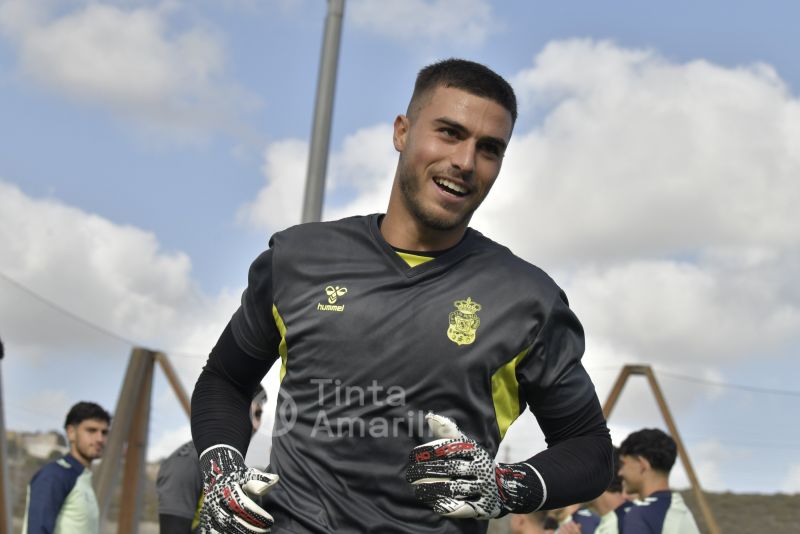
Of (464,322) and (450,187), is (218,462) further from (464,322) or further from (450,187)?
(450,187)

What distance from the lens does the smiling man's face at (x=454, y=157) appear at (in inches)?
117

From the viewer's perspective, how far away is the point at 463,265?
304 cm

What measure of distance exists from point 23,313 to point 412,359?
347 inches

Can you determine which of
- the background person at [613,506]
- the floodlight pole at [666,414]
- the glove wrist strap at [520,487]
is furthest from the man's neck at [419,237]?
the floodlight pole at [666,414]

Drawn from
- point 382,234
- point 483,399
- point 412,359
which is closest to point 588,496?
point 483,399

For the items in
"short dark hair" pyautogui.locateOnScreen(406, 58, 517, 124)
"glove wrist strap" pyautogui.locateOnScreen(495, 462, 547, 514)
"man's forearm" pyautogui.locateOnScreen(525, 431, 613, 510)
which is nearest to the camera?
"glove wrist strap" pyautogui.locateOnScreen(495, 462, 547, 514)

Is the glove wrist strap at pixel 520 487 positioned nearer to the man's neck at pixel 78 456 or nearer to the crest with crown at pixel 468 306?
the crest with crown at pixel 468 306

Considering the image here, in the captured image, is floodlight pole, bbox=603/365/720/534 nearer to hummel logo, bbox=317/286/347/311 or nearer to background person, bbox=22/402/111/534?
background person, bbox=22/402/111/534

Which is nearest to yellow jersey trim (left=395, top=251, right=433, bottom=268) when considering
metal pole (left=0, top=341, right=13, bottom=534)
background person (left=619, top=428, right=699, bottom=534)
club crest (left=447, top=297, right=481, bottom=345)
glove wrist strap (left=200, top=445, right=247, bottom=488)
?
club crest (left=447, top=297, right=481, bottom=345)

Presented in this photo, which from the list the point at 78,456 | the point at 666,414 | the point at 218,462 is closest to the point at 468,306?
the point at 218,462

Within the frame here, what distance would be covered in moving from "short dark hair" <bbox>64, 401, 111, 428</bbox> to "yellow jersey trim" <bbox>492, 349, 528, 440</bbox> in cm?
668

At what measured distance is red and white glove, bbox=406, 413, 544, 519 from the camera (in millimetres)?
2590

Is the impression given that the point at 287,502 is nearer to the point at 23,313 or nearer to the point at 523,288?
the point at 523,288

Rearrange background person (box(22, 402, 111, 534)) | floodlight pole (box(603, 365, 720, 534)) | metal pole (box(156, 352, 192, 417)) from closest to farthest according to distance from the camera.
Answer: background person (box(22, 402, 111, 534)) < floodlight pole (box(603, 365, 720, 534)) < metal pole (box(156, 352, 192, 417))
